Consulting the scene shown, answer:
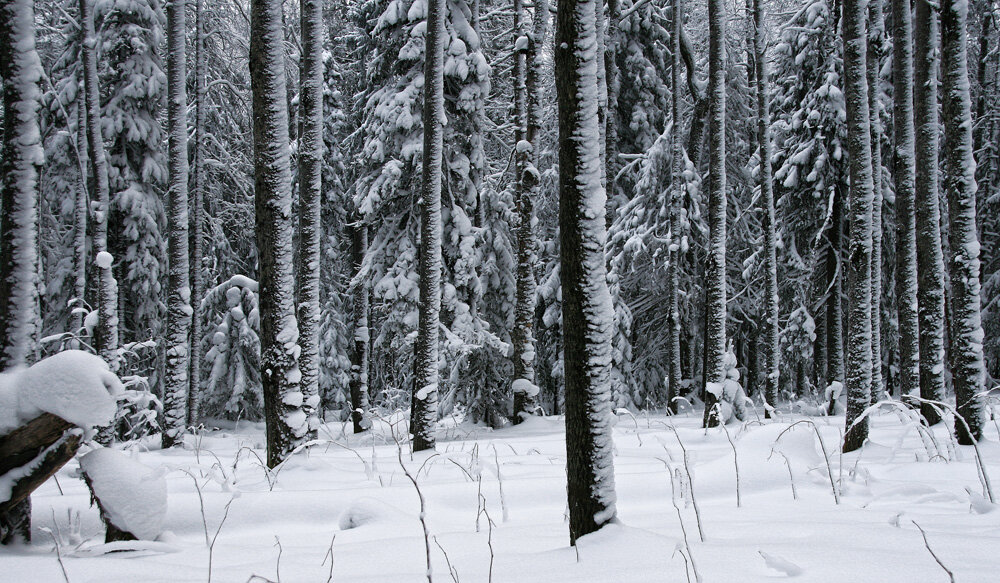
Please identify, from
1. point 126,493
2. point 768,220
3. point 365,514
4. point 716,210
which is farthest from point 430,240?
point 768,220

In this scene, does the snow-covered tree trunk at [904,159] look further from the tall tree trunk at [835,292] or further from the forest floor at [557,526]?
the tall tree trunk at [835,292]

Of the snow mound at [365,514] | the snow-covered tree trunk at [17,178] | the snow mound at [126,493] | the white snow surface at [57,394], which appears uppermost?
the snow-covered tree trunk at [17,178]

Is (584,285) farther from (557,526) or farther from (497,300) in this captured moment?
(497,300)

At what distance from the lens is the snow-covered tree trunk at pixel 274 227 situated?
6121 millimetres

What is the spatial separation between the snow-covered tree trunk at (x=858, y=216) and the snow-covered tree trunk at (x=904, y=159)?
0.97 m

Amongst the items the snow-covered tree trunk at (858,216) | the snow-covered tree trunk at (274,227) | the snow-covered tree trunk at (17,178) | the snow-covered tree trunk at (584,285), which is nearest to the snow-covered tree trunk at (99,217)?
the snow-covered tree trunk at (274,227)

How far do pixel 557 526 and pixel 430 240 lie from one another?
18.3 feet

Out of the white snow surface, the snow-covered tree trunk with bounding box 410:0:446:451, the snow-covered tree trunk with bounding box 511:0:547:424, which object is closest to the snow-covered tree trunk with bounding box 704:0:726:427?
the snow-covered tree trunk with bounding box 511:0:547:424

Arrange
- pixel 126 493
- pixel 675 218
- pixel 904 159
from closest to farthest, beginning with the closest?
pixel 126 493 < pixel 904 159 < pixel 675 218

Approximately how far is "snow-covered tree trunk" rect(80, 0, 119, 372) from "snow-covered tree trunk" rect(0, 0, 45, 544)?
20.8ft

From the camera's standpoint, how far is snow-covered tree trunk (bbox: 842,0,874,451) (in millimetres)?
6570

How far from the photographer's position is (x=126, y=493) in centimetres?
373

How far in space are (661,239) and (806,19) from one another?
8016mm

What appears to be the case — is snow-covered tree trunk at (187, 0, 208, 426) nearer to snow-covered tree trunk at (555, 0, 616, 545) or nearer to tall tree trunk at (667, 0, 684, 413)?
tall tree trunk at (667, 0, 684, 413)
